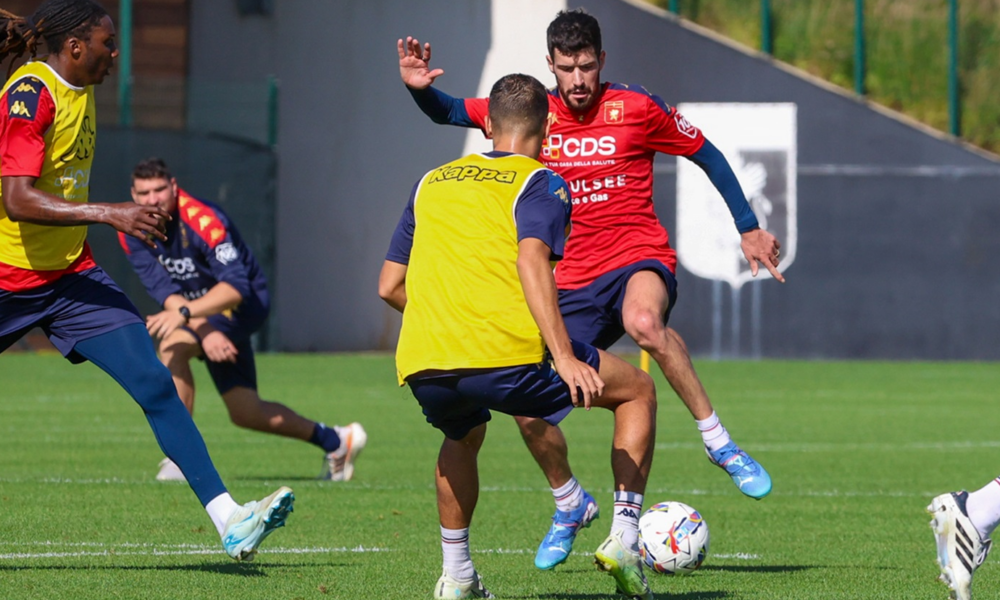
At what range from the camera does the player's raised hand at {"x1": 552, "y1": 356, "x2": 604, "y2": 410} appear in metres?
5.05

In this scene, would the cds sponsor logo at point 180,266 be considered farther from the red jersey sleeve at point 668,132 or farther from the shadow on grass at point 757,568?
the shadow on grass at point 757,568

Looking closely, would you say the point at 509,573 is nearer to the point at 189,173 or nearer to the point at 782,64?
the point at 189,173

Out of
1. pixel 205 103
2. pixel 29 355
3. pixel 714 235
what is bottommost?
pixel 29 355

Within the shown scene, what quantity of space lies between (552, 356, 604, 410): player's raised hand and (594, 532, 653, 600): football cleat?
506 millimetres

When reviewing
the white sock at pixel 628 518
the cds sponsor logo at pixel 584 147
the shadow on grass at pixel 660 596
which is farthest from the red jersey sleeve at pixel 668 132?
the shadow on grass at pixel 660 596

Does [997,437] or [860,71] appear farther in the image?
[860,71]

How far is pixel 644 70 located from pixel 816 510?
17.7m

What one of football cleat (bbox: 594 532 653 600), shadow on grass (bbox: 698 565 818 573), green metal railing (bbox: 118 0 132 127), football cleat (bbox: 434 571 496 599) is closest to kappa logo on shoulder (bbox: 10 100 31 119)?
football cleat (bbox: 434 571 496 599)

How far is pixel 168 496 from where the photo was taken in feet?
28.4

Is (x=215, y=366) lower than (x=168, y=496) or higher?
higher

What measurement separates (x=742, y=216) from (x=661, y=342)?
89cm

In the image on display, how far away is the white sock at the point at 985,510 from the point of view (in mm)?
5180

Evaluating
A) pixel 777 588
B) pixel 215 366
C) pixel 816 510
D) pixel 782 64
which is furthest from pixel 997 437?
pixel 782 64

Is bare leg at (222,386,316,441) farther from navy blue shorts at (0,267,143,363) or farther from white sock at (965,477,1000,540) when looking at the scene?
white sock at (965,477,1000,540)
